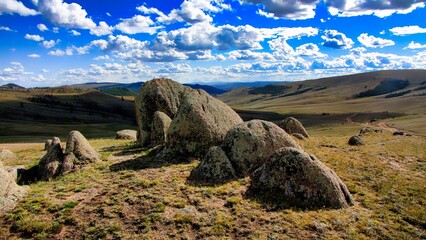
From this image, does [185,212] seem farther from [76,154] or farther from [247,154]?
[76,154]

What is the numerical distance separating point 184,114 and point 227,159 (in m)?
8.10

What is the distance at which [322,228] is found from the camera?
50.5 feet

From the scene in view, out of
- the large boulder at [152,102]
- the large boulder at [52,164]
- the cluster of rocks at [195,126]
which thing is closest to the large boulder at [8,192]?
the large boulder at [52,164]

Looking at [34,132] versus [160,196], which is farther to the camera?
[34,132]

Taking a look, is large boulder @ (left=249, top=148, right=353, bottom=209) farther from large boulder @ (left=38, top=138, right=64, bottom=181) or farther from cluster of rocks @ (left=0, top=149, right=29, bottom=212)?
large boulder @ (left=38, top=138, right=64, bottom=181)

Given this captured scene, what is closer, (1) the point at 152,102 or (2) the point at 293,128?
(1) the point at 152,102

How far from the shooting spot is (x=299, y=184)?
1853cm

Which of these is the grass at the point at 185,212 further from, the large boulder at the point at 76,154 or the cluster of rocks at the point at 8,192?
the large boulder at the point at 76,154

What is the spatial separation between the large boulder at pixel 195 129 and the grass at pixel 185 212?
4.85m

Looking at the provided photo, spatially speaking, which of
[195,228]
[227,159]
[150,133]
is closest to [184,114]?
[227,159]

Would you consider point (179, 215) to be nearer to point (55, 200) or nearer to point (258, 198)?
point (258, 198)

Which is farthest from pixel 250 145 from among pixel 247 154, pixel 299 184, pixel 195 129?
pixel 195 129

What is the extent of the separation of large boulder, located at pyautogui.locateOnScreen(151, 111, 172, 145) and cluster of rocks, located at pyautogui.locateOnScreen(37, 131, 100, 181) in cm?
954

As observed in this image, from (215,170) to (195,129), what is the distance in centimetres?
701
